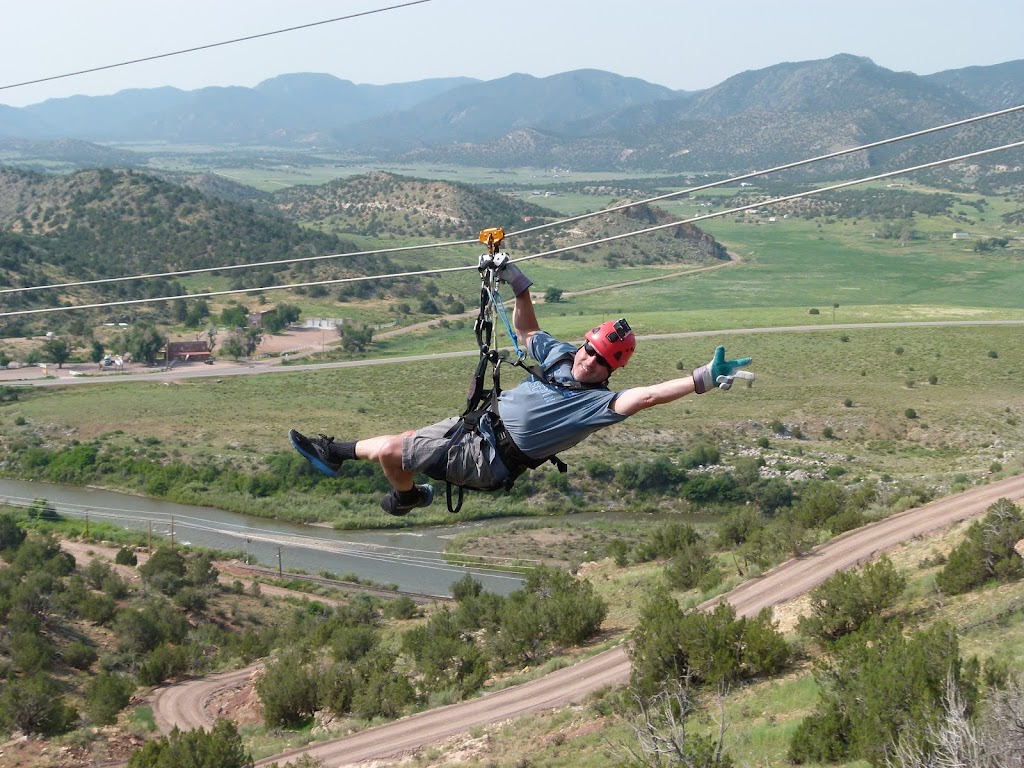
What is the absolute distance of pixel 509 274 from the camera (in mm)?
9727

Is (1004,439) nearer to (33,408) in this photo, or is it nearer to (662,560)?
(662,560)

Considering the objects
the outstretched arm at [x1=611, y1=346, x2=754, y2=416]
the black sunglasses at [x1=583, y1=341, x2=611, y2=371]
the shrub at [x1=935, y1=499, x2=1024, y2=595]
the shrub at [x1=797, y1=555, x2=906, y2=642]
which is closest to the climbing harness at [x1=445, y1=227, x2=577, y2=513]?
the black sunglasses at [x1=583, y1=341, x2=611, y2=371]

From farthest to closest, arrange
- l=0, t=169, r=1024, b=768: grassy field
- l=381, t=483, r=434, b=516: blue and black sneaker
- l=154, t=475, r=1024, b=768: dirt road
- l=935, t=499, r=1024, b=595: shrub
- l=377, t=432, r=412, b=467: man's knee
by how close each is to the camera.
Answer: l=154, t=475, r=1024, b=768: dirt road, l=935, t=499, r=1024, b=595: shrub, l=0, t=169, r=1024, b=768: grassy field, l=381, t=483, r=434, b=516: blue and black sneaker, l=377, t=432, r=412, b=467: man's knee

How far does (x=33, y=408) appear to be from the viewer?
5784 cm

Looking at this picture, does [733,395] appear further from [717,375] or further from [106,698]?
[717,375]

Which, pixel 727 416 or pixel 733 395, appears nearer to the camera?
pixel 727 416

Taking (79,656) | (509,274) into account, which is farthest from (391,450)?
(79,656)

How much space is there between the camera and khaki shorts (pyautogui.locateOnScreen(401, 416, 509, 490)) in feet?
30.0

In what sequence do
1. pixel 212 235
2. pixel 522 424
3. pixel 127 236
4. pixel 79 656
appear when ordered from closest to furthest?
pixel 522 424 < pixel 79 656 < pixel 127 236 < pixel 212 235

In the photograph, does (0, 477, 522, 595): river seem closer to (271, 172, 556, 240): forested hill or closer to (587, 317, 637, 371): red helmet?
(587, 317, 637, 371): red helmet

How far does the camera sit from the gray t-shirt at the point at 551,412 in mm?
8555

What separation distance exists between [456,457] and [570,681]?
12499 millimetres

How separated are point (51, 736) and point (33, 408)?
4067 cm

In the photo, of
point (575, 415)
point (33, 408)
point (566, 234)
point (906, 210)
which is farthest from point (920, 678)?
point (906, 210)
